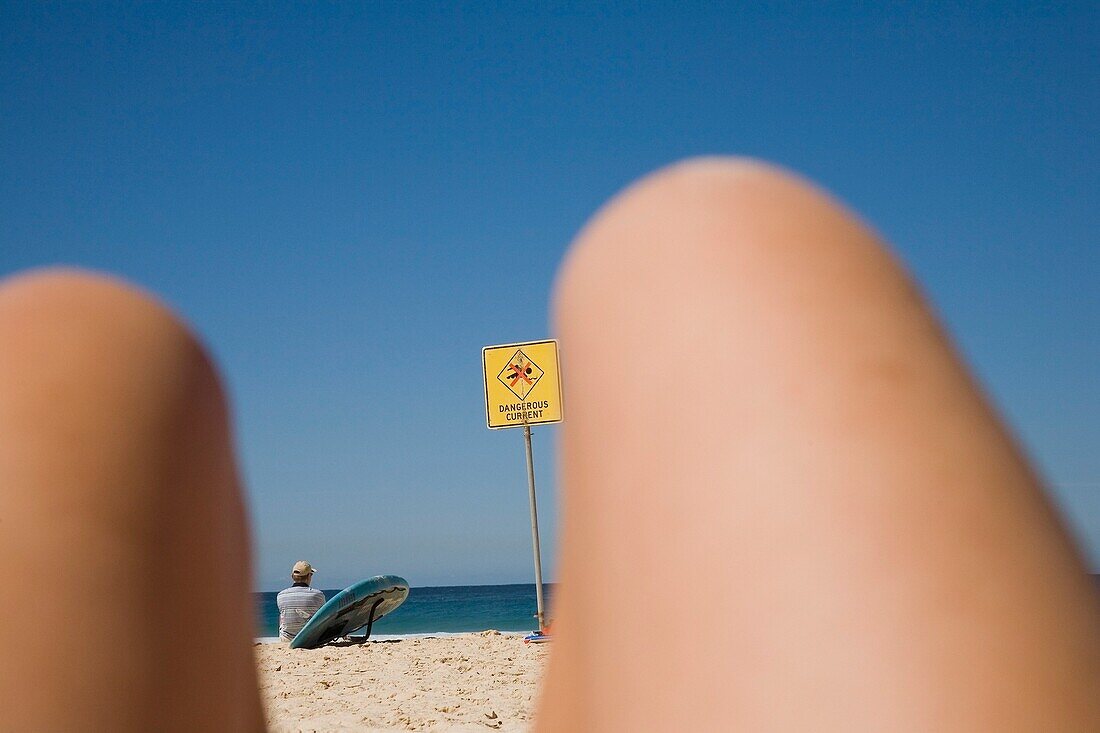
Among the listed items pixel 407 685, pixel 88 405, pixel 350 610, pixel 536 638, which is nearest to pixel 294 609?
pixel 350 610

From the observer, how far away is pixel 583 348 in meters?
0.68

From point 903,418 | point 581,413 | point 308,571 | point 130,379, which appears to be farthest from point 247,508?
point 308,571

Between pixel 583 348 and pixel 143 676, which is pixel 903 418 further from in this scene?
pixel 143 676

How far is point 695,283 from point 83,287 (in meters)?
0.64

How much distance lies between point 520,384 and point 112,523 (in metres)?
8.80

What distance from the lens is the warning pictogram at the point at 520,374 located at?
9.52 meters

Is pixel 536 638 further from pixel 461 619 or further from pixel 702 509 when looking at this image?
pixel 461 619

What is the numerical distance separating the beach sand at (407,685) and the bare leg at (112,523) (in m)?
2.18

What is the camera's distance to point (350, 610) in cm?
878

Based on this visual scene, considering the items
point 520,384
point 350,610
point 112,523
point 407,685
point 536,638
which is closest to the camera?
point 112,523

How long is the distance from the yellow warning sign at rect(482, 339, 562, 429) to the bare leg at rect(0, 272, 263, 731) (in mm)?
8495

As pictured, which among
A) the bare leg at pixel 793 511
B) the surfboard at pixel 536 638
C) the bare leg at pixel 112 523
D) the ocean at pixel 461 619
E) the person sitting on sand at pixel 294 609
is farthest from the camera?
the ocean at pixel 461 619

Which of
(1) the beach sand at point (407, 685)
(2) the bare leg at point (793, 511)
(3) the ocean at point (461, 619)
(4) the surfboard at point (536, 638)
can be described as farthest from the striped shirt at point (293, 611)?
(3) the ocean at point (461, 619)

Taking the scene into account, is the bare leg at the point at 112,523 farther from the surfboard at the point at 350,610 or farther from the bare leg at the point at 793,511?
the surfboard at the point at 350,610
